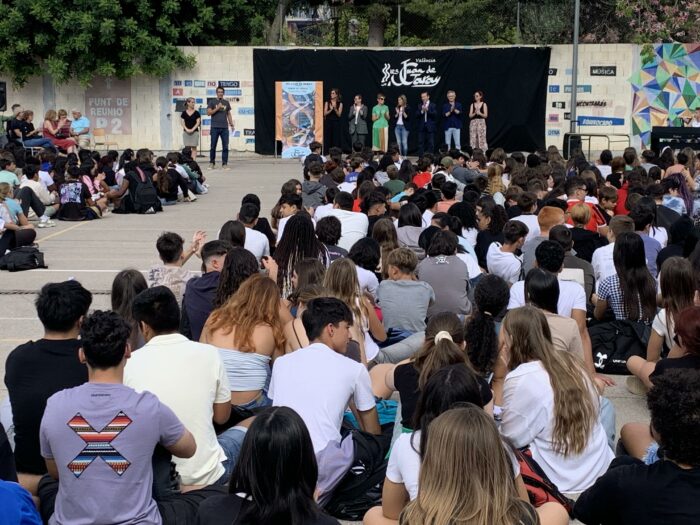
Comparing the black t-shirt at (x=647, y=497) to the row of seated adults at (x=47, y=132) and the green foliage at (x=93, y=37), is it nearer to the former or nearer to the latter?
the row of seated adults at (x=47, y=132)

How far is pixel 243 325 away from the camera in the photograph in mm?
6020

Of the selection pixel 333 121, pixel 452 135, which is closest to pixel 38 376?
pixel 452 135

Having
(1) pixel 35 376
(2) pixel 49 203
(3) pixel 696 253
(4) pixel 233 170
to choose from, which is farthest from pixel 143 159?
(1) pixel 35 376

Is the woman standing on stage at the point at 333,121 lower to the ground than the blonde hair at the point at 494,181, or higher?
higher

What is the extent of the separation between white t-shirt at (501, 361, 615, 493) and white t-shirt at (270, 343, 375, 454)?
0.78 m

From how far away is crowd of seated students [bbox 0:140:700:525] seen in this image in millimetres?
3375

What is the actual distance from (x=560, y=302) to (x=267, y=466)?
434 centimetres

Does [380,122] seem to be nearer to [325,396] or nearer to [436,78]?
[436,78]

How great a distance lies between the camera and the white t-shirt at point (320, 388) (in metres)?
5.12

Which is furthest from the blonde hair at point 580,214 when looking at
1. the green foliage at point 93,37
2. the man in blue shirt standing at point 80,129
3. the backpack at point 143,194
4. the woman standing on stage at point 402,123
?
the green foliage at point 93,37

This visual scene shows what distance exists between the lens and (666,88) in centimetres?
2438

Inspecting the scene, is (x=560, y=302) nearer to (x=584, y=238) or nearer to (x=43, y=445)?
(x=584, y=238)

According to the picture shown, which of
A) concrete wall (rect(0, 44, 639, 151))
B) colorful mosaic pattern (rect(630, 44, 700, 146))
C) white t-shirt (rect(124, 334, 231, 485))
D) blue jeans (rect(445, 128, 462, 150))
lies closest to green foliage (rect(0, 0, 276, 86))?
concrete wall (rect(0, 44, 639, 151))

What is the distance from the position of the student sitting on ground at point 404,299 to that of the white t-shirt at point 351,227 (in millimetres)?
2173
